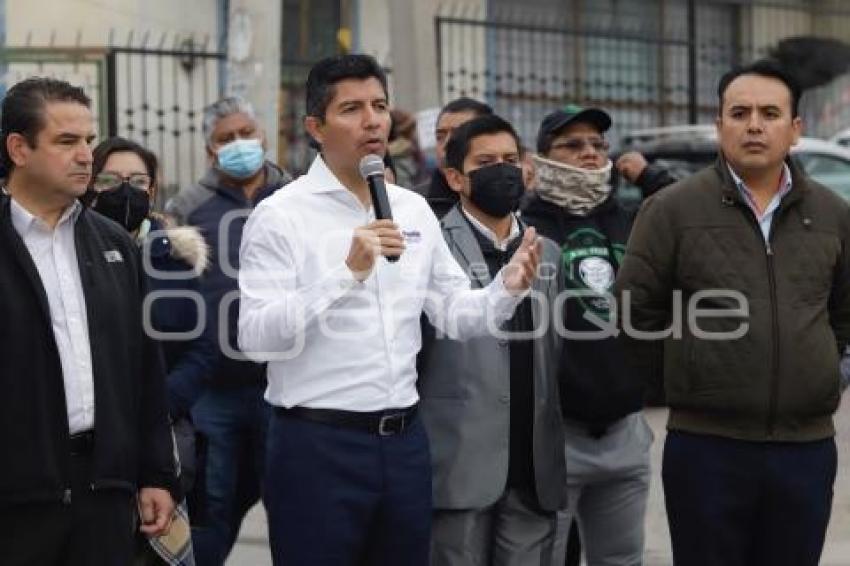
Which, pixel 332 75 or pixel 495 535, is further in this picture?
pixel 495 535

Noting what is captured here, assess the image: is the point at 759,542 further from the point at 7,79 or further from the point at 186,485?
the point at 7,79

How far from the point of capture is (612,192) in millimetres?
6527

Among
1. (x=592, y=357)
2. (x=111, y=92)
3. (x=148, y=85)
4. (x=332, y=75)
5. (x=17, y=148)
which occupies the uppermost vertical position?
(x=148, y=85)

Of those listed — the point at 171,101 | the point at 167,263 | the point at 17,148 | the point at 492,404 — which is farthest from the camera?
the point at 171,101

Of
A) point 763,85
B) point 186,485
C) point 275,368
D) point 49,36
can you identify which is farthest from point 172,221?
point 49,36

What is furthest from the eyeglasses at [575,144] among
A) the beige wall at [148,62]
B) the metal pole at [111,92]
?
the beige wall at [148,62]

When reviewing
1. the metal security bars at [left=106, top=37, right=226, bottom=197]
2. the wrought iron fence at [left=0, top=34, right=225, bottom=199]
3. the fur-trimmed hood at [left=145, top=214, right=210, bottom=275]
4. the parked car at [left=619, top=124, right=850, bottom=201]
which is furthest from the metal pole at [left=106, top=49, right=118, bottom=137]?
the fur-trimmed hood at [left=145, top=214, right=210, bottom=275]

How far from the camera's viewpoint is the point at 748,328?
5281 millimetres

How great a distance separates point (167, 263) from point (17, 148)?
1.55 meters

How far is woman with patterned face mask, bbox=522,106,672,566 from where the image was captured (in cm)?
616

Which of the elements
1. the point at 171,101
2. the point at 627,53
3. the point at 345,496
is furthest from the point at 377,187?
the point at 627,53

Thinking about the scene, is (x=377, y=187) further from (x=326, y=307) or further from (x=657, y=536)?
(x=657, y=536)

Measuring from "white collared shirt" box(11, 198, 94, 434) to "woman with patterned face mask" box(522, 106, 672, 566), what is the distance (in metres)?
2.00

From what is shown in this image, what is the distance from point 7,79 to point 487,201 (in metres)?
7.77
